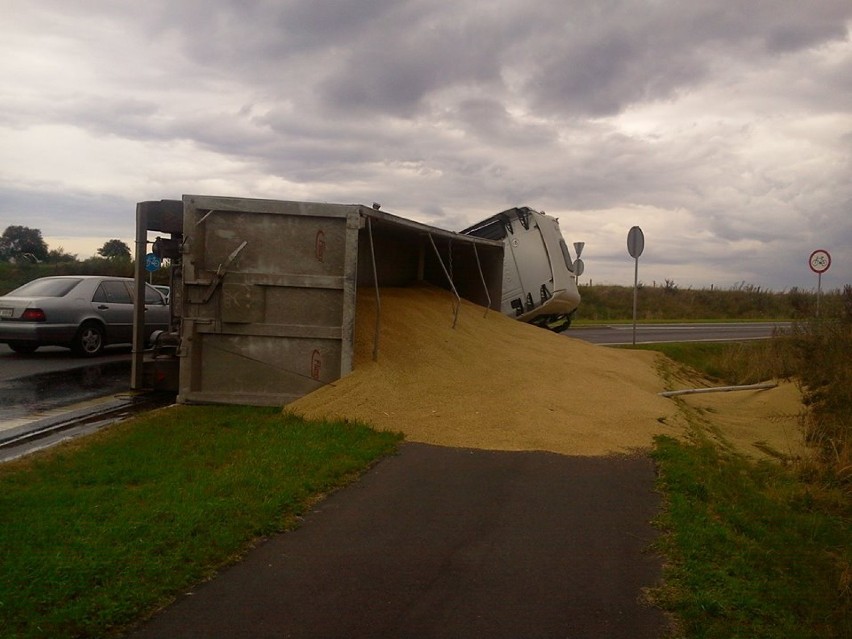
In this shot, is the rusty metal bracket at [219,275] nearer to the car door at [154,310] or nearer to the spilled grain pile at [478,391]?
the spilled grain pile at [478,391]

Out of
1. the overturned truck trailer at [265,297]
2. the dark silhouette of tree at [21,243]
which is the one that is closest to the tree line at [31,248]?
the dark silhouette of tree at [21,243]

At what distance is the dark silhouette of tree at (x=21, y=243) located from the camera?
166 feet

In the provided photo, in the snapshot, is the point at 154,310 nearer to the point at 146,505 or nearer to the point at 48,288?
the point at 48,288

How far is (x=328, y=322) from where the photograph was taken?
9.80 m

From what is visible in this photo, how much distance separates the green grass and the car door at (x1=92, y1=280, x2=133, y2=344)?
37.8 feet

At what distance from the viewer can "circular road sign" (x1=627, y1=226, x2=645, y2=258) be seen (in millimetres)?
19484

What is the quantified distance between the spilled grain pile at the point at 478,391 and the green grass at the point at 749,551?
3.85ft

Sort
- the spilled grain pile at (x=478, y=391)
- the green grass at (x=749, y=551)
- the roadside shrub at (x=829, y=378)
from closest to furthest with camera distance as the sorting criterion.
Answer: the green grass at (x=749, y=551)
the spilled grain pile at (x=478, y=391)
the roadside shrub at (x=829, y=378)

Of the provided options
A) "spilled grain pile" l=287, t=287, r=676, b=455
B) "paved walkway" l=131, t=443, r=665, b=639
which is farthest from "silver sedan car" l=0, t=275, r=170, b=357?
"paved walkway" l=131, t=443, r=665, b=639

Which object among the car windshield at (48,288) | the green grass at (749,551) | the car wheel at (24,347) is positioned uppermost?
Result: the car windshield at (48,288)

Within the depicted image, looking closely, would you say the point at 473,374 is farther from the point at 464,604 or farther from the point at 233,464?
the point at 464,604

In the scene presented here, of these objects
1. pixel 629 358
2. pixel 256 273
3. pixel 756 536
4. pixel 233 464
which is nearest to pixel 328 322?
pixel 256 273

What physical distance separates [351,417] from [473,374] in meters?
2.39

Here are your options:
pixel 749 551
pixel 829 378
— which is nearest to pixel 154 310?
pixel 829 378
